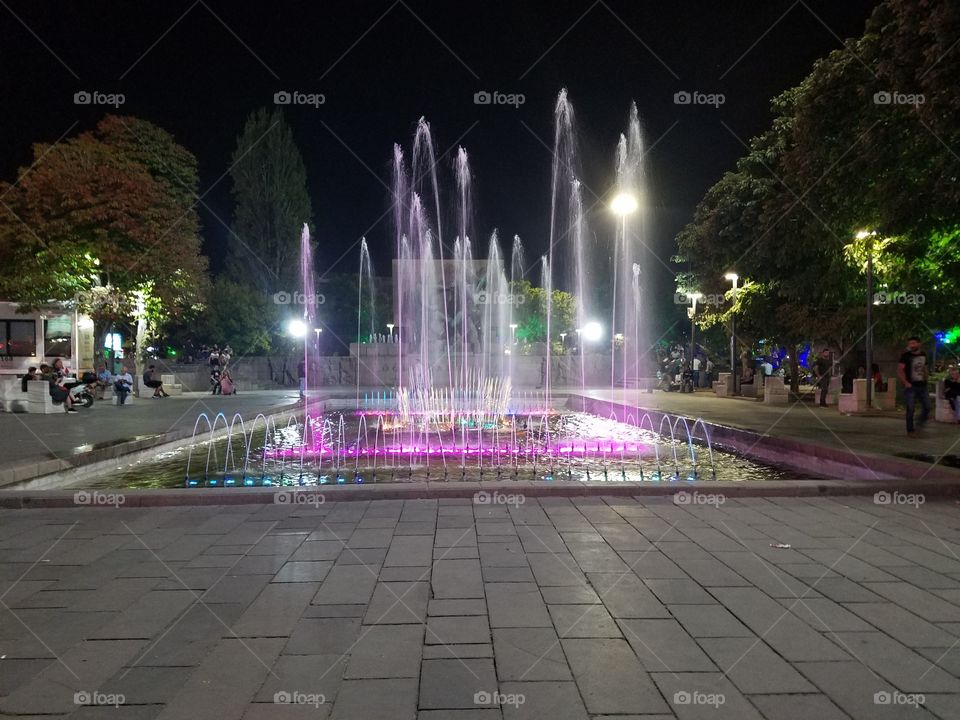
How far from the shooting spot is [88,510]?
708 cm

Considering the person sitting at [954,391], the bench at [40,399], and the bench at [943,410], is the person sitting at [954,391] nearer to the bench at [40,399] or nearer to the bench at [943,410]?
the bench at [943,410]

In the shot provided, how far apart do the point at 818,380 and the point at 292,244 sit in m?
39.9

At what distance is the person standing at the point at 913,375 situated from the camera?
1145cm

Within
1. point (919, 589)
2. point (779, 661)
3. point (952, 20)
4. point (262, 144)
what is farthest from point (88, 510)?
point (262, 144)

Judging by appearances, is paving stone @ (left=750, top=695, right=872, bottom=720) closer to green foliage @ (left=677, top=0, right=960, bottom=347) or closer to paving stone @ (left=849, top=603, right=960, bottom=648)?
paving stone @ (left=849, top=603, right=960, bottom=648)

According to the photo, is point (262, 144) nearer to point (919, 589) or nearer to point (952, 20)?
point (952, 20)

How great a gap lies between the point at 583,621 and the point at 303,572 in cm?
217

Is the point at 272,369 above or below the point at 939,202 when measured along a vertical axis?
below

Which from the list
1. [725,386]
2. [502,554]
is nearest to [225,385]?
[725,386]

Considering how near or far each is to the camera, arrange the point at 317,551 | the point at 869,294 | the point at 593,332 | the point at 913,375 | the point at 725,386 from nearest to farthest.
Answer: the point at 317,551 < the point at 913,375 < the point at 869,294 < the point at 725,386 < the point at 593,332

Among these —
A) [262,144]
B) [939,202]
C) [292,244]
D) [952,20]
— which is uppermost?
[262,144]

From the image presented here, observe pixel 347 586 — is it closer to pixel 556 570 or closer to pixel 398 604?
pixel 398 604

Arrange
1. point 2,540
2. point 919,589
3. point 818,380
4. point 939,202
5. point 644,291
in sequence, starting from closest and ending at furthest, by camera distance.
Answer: point 919,589 < point 2,540 < point 939,202 < point 818,380 < point 644,291

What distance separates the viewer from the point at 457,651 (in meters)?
3.67
